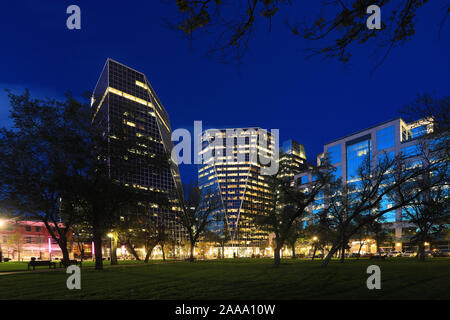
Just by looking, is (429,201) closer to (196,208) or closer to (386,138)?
(196,208)

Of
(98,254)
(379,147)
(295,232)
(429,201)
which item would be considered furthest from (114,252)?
(379,147)

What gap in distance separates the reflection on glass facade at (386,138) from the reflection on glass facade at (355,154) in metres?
4.33

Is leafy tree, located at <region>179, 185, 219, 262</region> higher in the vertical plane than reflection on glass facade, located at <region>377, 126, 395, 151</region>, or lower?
lower

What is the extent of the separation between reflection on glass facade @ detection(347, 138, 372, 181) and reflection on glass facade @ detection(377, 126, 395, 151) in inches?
170

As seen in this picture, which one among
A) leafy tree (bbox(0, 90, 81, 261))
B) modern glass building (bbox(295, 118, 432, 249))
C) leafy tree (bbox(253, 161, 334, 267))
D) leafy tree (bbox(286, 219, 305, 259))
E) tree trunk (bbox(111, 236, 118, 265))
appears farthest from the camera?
modern glass building (bbox(295, 118, 432, 249))

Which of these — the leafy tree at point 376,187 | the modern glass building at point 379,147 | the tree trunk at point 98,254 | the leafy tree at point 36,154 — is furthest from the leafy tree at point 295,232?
the modern glass building at point 379,147

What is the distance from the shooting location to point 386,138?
346 ft

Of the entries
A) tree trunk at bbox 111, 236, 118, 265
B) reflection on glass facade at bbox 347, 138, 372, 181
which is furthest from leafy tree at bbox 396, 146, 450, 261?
reflection on glass facade at bbox 347, 138, 372, 181

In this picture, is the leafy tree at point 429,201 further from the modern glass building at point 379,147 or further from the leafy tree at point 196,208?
the modern glass building at point 379,147

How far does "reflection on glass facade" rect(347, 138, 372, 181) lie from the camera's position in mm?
111894

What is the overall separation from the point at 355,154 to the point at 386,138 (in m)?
12.8

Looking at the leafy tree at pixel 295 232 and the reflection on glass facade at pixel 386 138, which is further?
the reflection on glass facade at pixel 386 138

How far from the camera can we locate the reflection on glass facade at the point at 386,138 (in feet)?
339

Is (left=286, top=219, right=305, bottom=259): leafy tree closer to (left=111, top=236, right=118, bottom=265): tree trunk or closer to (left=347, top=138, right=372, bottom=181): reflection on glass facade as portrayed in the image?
A: (left=111, top=236, right=118, bottom=265): tree trunk
